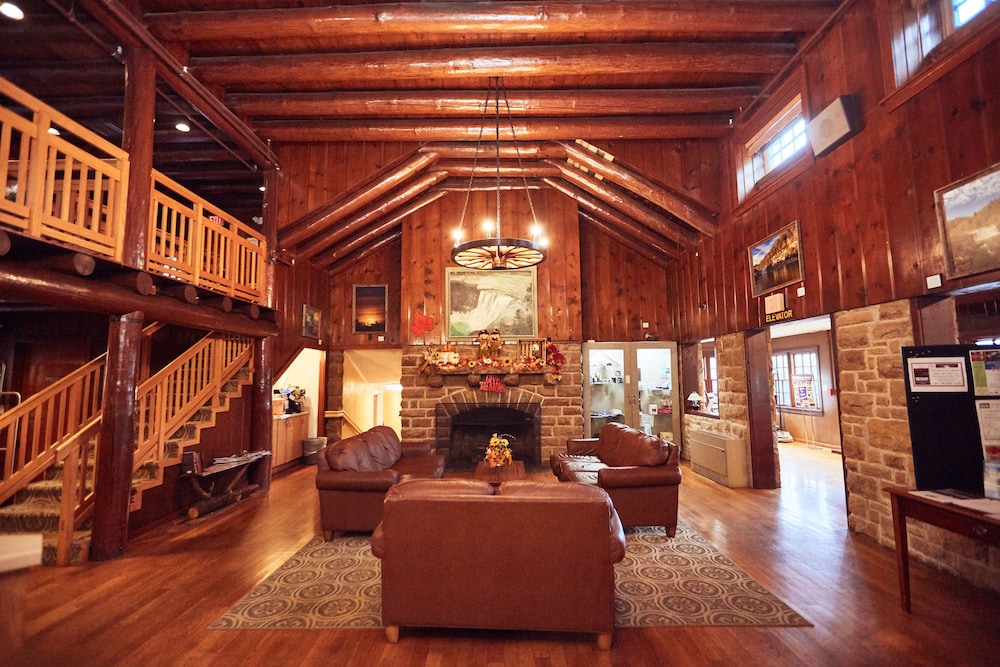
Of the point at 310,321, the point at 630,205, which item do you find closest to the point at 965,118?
the point at 630,205

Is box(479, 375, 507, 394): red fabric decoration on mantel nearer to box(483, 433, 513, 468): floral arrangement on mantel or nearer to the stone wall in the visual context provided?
box(483, 433, 513, 468): floral arrangement on mantel

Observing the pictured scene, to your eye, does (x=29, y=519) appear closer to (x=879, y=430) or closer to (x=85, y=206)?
(x=85, y=206)

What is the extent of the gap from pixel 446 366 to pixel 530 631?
15.9ft

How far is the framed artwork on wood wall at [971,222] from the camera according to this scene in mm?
2615

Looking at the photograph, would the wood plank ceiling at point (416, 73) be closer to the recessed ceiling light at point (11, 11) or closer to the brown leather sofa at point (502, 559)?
the recessed ceiling light at point (11, 11)

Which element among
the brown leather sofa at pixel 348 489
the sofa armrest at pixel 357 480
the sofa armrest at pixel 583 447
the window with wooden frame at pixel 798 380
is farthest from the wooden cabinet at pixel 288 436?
the window with wooden frame at pixel 798 380

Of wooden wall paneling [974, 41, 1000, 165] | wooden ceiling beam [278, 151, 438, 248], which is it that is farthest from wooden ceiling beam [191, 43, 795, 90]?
wooden wall paneling [974, 41, 1000, 165]

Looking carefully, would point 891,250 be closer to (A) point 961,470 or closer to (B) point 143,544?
(A) point 961,470

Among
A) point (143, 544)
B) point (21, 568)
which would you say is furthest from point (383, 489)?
point (21, 568)

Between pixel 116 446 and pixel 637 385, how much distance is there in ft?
23.0

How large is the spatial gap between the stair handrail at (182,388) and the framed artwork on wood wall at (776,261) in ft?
21.6

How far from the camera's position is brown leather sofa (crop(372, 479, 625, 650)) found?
2.25 meters

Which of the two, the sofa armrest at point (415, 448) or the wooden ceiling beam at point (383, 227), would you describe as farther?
the wooden ceiling beam at point (383, 227)

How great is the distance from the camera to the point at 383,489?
3.77m
